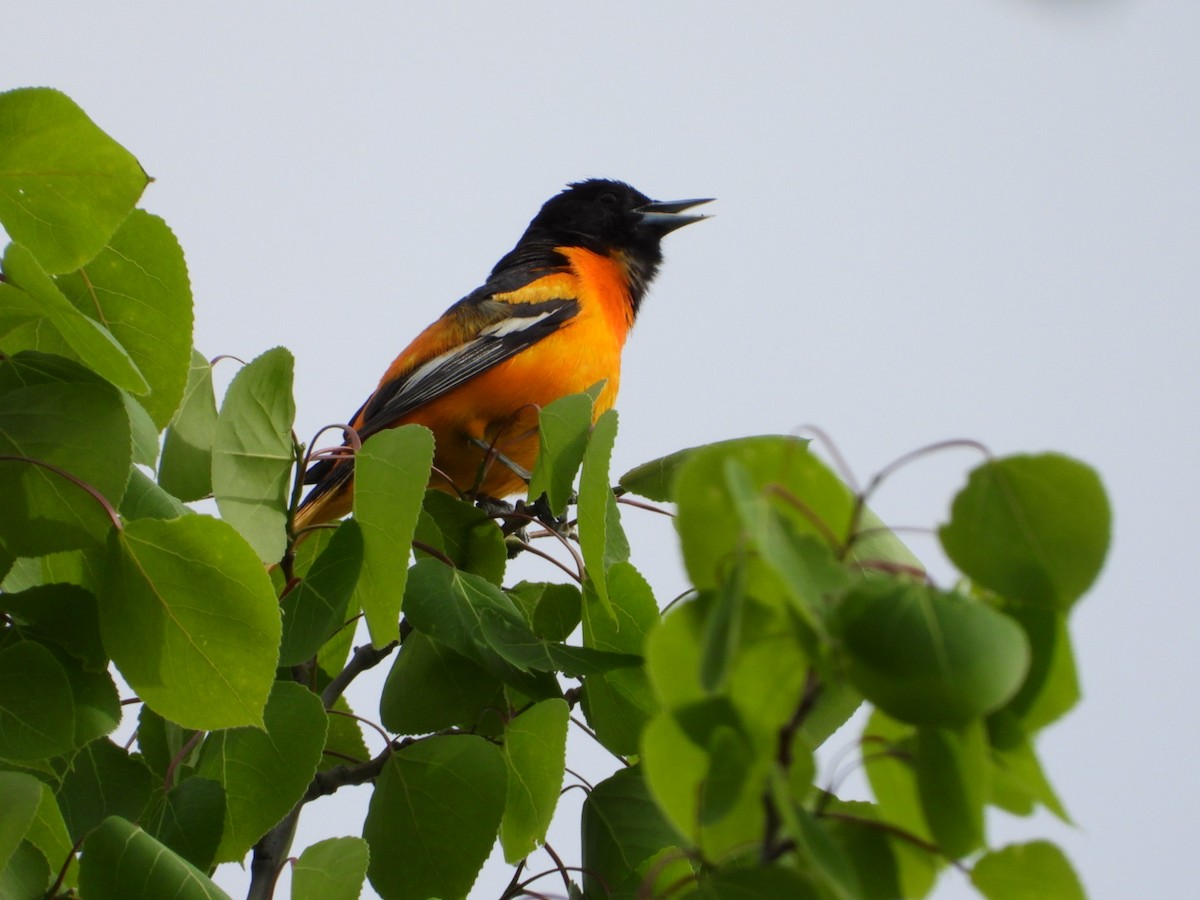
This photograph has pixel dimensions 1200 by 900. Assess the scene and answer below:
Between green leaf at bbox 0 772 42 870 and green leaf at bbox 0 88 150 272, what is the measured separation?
57 cm

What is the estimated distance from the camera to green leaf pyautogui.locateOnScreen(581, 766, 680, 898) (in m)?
1.90

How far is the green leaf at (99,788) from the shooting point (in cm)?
176

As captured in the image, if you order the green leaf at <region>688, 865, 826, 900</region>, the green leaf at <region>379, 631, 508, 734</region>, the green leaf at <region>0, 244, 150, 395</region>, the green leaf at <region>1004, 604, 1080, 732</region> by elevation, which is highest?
the green leaf at <region>0, 244, 150, 395</region>

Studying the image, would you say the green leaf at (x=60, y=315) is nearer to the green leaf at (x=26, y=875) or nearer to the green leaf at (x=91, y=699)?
the green leaf at (x=91, y=699)

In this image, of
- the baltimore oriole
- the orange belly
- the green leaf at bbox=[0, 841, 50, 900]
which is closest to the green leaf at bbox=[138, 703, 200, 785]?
the green leaf at bbox=[0, 841, 50, 900]

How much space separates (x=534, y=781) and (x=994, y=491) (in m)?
1.14

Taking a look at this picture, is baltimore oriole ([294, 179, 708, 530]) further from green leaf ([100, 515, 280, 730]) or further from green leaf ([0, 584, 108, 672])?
green leaf ([100, 515, 280, 730])

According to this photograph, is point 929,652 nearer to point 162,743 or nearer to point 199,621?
point 199,621

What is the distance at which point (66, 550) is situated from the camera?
154 centimetres

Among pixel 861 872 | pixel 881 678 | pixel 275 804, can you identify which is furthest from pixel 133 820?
pixel 881 678

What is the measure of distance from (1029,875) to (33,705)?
1155 mm

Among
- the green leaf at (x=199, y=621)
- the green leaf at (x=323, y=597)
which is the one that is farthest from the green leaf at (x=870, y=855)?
the green leaf at (x=323, y=597)

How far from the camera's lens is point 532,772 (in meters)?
1.85

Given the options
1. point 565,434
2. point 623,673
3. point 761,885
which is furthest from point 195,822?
point 761,885
